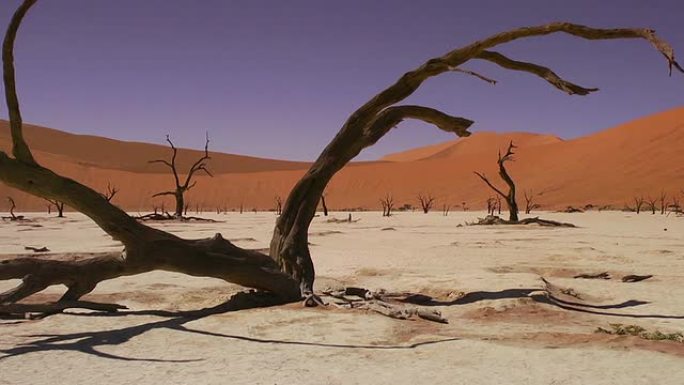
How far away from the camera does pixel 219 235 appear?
23.0 ft

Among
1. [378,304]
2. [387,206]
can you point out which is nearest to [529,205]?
[387,206]

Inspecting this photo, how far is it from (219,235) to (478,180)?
6864cm

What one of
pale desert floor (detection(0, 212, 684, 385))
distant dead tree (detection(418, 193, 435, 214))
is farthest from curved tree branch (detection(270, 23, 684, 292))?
distant dead tree (detection(418, 193, 435, 214))

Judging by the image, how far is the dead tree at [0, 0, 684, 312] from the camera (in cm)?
562

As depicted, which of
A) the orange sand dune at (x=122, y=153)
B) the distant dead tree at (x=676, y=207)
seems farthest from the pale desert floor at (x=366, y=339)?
the orange sand dune at (x=122, y=153)

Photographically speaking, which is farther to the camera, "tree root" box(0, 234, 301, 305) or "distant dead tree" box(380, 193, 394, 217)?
"distant dead tree" box(380, 193, 394, 217)

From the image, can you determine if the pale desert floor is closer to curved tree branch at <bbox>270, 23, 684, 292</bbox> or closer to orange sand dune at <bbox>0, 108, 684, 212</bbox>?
curved tree branch at <bbox>270, 23, 684, 292</bbox>

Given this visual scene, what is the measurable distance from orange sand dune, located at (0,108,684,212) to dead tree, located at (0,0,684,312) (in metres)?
48.5

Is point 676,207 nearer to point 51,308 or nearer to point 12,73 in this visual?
point 51,308

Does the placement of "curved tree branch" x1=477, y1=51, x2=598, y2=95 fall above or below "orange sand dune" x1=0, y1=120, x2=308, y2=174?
below

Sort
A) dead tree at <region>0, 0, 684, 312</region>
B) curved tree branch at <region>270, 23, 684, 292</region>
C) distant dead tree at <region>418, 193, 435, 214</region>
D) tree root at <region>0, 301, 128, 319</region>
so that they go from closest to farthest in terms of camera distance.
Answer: dead tree at <region>0, 0, 684, 312</region>
tree root at <region>0, 301, 128, 319</region>
curved tree branch at <region>270, 23, 684, 292</region>
distant dead tree at <region>418, 193, 435, 214</region>

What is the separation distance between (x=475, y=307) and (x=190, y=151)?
411 feet

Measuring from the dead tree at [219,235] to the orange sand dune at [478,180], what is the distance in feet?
159

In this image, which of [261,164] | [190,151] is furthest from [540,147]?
[190,151]
